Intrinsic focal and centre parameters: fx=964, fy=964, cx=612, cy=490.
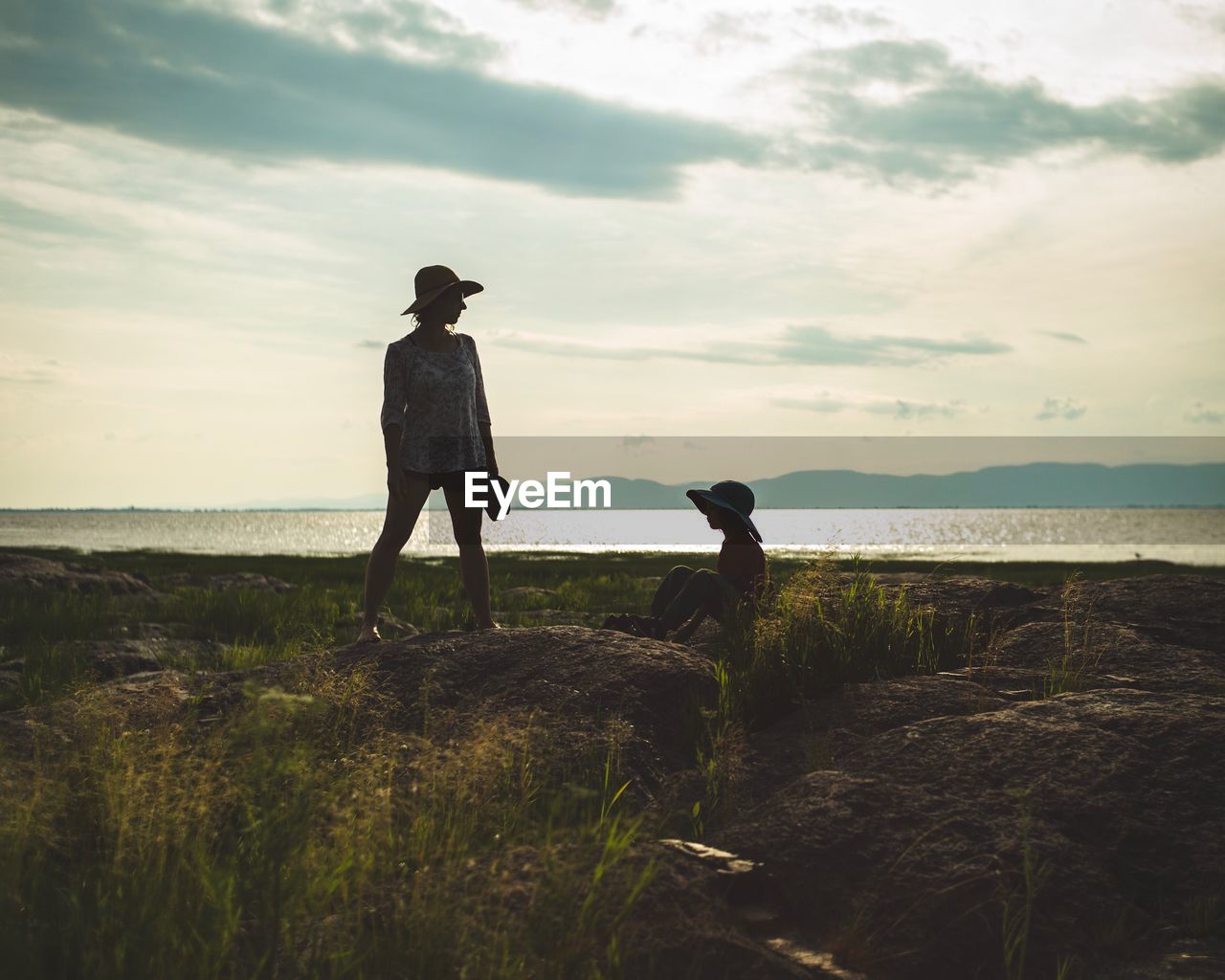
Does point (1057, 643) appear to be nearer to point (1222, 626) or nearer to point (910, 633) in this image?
point (910, 633)

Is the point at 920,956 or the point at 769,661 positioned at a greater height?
the point at 769,661

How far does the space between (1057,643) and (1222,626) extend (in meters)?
1.72

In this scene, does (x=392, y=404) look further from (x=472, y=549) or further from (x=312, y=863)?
(x=312, y=863)

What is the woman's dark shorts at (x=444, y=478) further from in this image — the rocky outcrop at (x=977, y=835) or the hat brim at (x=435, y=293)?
the rocky outcrop at (x=977, y=835)

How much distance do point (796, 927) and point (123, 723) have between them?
3409 millimetres

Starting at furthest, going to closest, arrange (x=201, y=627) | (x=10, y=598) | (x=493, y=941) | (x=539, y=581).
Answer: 1. (x=539, y=581)
2. (x=10, y=598)
3. (x=201, y=627)
4. (x=493, y=941)

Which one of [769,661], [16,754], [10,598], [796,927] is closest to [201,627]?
[10,598]

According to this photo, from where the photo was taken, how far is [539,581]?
28469 mm

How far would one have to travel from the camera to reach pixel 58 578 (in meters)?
19.5

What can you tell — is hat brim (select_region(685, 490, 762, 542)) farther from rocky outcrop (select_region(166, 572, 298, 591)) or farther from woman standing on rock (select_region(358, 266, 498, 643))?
rocky outcrop (select_region(166, 572, 298, 591))

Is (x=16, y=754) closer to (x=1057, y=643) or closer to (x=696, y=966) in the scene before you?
(x=696, y=966)

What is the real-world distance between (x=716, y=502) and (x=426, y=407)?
2.19 meters

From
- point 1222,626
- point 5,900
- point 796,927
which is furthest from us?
point 1222,626

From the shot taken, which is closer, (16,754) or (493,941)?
(493,941)
